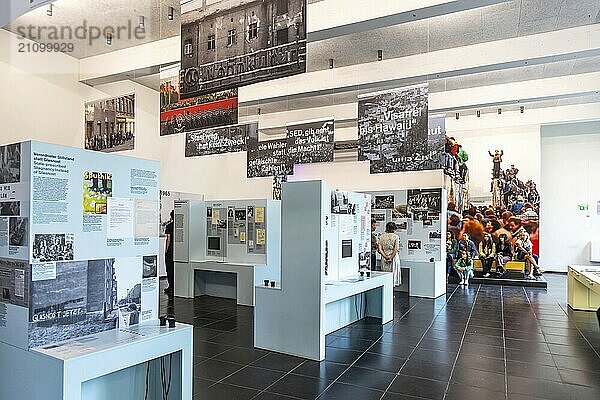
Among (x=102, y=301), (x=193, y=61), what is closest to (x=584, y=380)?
(x=102, y=301)

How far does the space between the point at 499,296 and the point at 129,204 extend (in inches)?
359

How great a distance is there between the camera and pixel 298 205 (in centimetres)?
555

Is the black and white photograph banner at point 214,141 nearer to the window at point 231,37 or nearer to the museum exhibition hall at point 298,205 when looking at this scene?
the museum exhibition hall at point 298,205

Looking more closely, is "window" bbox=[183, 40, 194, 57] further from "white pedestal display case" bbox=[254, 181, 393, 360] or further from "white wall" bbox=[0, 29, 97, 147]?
"white wall" bbox=[0, 29, 97, 147]

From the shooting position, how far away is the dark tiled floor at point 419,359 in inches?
174

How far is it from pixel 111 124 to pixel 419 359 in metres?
6.23

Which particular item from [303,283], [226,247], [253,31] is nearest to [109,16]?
[226,247]

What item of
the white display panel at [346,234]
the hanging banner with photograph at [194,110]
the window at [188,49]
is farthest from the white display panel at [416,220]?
the window at [188,49]

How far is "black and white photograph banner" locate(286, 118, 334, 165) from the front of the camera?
891 cm

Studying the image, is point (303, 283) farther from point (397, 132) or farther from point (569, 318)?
point (569, 318)

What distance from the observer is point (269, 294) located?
5.77 metres

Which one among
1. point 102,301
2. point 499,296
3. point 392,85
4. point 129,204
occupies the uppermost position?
point 392,85

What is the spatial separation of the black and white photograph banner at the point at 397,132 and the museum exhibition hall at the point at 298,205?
0.04 metres

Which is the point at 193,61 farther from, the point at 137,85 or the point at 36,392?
the point at 137,85
